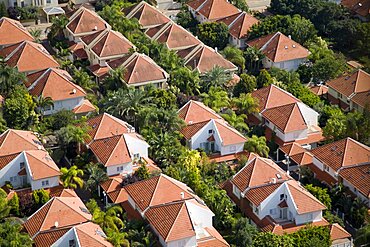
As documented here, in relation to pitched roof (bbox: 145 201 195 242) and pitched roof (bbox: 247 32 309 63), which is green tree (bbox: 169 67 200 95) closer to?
pitched roof (bbox: 247 32 309 63)

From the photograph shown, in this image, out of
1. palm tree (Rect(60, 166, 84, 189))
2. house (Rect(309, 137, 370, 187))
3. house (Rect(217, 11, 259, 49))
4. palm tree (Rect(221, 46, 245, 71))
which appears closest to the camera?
palm tree (Rect(60, 166, 84, 189))

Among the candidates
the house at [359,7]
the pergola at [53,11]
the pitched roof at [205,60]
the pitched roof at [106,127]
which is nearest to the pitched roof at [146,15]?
the pergola at [53,11]

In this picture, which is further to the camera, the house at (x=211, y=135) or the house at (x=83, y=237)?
the house at (x=211, y=135)

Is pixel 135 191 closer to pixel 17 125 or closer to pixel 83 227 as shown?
pixel 83 227

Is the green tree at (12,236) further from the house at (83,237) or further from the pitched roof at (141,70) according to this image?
the pitched roof at (141,70)

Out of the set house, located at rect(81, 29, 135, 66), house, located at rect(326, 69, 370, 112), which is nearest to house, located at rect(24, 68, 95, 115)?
house, located at rect(81, 29, 135, 66)
